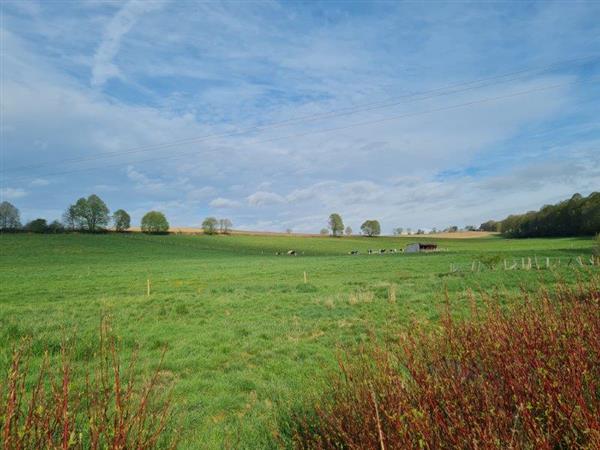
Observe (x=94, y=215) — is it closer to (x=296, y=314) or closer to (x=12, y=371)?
(x=296, y=314)

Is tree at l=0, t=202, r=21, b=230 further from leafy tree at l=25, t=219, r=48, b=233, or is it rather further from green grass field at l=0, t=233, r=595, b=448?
green grass field at l=0, t=233, r=595, b=448

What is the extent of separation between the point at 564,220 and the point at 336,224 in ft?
233

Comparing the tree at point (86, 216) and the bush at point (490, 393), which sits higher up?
the tree at point (86, 216)

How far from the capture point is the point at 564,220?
11106cm

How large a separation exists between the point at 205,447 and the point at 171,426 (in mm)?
739

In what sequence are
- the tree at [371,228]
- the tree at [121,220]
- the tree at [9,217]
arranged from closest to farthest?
the tree at [9,217] → the tree at [121,220] → the tree at [371,228]

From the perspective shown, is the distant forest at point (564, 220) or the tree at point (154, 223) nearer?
the distant forest at point (564, 220)

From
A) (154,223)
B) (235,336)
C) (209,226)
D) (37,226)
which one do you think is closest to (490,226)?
(209,226)

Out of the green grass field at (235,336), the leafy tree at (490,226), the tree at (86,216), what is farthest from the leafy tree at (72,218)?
the leafy tree at (490,226)

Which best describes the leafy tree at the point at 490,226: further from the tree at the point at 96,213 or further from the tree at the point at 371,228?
the tree at the point at 96,213

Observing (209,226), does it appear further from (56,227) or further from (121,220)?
(56,227)

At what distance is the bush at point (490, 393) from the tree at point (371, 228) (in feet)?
484

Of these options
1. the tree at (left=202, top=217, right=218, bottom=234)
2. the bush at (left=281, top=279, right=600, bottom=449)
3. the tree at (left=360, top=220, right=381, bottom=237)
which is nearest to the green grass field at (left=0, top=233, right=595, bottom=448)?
the bush at (left=281, top=279, right=600, bottom=449)

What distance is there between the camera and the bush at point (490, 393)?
306 centimetres
